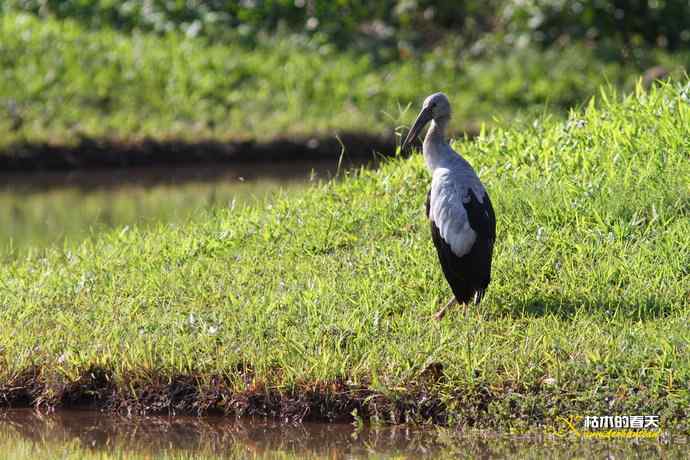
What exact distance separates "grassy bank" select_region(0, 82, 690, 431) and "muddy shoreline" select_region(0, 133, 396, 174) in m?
3.45

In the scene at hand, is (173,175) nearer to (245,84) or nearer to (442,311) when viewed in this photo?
(245,84)

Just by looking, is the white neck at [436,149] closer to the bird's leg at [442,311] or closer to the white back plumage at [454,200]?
the white back plumage at [454,200]

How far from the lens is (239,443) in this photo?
5.89m

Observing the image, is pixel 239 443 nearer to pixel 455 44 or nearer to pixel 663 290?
pixel 663 290

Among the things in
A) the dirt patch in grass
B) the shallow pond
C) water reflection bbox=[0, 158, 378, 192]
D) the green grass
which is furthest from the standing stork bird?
the green grass

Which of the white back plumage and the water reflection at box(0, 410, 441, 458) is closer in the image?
the water reflection at box(0, 410, 441, 458)

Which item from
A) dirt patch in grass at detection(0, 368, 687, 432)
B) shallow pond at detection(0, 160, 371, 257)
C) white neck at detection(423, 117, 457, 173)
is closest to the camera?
dirt patch in grass at detection(0, 368, 687, 432)

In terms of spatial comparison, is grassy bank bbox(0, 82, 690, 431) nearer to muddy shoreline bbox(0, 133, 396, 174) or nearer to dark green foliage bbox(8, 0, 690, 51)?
muddy shoreline bbox(0, 133, 396, 174)

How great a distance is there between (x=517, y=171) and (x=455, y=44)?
6.04 meters

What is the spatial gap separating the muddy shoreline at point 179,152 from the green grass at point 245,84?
0.11 meters

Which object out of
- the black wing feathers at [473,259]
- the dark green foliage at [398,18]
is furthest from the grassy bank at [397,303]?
the dark green foliage at [398,18]

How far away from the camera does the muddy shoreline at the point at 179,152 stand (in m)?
11.9

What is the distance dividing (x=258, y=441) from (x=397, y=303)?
1.19 m

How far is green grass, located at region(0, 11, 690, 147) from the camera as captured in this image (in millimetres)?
12242
